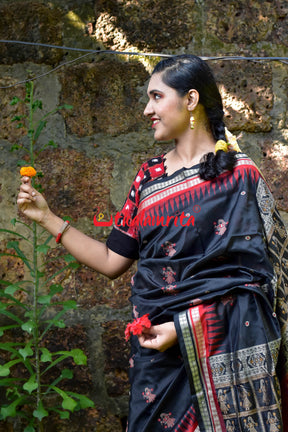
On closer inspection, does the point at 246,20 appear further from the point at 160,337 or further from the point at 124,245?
the point at 160,337

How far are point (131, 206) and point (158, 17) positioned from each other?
35.4 inches

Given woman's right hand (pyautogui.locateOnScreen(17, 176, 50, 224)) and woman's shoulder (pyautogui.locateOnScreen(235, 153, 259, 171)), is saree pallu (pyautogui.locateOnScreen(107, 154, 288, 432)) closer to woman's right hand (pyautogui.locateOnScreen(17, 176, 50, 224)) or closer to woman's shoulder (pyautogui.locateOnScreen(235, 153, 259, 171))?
woman's shoulder (pyautogui.locateOnScreen(235, 153, 259, 171))

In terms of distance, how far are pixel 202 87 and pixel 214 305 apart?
68 cm

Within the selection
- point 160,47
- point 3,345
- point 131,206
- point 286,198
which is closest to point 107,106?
point 160,47

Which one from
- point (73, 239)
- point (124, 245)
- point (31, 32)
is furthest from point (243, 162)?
point (31, 32)

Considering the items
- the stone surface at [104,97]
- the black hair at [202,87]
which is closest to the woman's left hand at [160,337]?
the black hair at [202,87]

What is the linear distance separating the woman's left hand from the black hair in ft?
1.52

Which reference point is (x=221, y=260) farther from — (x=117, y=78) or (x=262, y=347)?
(x=117, y=78)

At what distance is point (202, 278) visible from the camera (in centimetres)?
152

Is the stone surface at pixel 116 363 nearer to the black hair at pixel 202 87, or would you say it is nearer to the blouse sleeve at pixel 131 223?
the blouse sleeve at pixel 131 223

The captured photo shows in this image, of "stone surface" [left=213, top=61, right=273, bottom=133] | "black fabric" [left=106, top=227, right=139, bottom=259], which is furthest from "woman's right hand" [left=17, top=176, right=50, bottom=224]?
"stone surface" [left=213, top=61, right=273, bottom=133]

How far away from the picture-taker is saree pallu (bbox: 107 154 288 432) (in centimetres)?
145

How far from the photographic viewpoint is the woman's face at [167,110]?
A: 1626 mm

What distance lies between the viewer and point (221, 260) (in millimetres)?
1532
